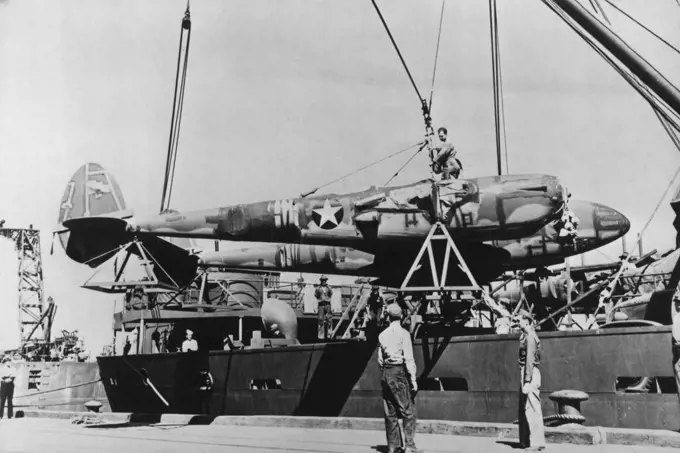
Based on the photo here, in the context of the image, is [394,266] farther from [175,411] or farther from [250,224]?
[175,411]

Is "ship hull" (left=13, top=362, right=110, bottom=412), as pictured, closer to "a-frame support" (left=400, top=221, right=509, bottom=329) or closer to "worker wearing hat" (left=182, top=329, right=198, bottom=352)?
"worker wearing hat" (left=182, top=329, right=198, bottom=352)

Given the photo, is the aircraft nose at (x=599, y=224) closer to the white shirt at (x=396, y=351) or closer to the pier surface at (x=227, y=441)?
the pier surface at (x=227, y=441)

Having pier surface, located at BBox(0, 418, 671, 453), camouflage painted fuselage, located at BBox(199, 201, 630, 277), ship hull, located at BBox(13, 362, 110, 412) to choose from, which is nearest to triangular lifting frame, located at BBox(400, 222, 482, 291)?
camouflage painted fuselage, located at BBox(199, 201, 630, 277)

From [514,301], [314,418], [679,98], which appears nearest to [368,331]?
[314,418]

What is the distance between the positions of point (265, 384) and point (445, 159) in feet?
20.6

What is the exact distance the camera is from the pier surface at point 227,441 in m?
7.67

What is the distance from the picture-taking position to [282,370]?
499 inches

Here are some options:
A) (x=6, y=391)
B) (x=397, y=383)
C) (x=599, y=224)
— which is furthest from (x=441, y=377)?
(x=6, y=391)

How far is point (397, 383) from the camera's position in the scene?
7184 mm

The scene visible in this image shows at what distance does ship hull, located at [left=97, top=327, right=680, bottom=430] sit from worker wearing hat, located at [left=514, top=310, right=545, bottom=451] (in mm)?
2343

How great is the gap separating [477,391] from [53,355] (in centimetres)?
3831

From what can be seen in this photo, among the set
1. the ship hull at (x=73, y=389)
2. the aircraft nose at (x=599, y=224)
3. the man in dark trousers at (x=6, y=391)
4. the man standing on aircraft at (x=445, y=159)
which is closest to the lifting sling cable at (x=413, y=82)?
the man standing on aircraft at (x=445, y=159)

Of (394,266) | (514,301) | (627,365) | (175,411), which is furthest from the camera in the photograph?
(514,301)

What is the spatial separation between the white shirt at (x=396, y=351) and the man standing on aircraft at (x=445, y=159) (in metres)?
6.07
